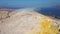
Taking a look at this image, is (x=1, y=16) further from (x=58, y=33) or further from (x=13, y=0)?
(x=58, y=33)

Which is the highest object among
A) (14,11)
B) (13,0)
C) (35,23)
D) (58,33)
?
(13,0)

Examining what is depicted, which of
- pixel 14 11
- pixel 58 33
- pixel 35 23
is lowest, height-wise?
pixel 58 33

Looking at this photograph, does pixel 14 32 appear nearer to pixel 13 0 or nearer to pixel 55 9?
pixel 13 0

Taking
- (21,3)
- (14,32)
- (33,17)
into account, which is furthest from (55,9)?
(14,32)

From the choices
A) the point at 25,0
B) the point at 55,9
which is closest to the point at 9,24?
the point at 25,0

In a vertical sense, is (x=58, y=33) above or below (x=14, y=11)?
below

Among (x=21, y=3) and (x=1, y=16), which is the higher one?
(x=21, y=3)
